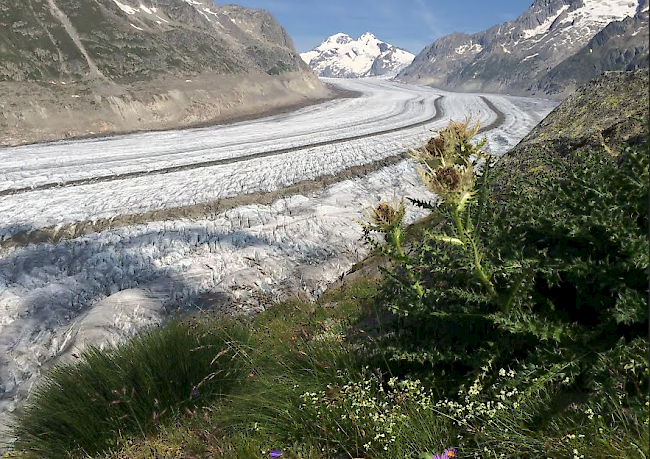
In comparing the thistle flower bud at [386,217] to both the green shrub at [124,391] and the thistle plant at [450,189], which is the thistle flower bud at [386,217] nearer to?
the thistle plant at [450,189]

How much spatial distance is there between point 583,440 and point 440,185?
127cm

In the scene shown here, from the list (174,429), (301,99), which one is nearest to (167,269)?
(174,429)

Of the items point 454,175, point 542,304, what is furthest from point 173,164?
point 454,175

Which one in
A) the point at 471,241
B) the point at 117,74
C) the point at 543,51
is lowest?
the point at 471,241

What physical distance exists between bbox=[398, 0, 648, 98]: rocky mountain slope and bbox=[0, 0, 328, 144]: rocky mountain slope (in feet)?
127

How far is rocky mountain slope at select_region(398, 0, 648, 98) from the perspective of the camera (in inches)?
3098

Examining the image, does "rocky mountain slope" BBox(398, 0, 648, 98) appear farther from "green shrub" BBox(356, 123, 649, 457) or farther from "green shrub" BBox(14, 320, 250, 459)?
"green shrub" BBox(14, 320, 250, 459)

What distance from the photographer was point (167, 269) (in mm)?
7051

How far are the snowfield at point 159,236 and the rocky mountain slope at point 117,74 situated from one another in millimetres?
10076

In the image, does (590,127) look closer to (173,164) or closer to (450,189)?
(450,189)

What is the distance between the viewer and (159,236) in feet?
26.1

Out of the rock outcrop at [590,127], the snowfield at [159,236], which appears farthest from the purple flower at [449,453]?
the rock outcrop at [590,127]

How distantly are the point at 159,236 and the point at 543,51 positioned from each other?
377ft

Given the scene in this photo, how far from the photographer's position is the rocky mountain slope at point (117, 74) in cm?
2355
